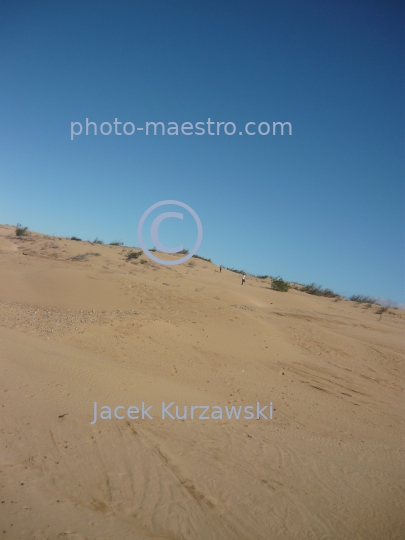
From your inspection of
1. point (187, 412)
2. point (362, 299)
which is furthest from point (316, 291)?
point (187, 412)

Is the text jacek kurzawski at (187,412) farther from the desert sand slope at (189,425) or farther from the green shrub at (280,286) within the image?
the green shrub at (280,286)

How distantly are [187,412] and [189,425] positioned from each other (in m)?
0.49

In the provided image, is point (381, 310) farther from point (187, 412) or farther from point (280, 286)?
point (187, 412)

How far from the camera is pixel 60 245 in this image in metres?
23.4

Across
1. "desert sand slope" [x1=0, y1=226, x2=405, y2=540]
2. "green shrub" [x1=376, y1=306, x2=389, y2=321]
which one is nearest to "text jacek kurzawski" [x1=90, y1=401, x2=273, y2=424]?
"desert sand slope" [x1=0, y1=226, x2=405, y2=540]

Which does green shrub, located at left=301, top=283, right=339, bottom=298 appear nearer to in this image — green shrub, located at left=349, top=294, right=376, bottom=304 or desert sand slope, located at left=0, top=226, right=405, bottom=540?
green shrub, located at left=349, top=294, right=376, bottom=304

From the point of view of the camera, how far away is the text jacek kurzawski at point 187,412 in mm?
5969

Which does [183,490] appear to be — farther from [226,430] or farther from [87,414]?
[87,414]

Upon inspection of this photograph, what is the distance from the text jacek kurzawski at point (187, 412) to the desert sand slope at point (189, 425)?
116 millimetres

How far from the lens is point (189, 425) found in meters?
5.95

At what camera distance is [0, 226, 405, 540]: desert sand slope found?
380 centimetres

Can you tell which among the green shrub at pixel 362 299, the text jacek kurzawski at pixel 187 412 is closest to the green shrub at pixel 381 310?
the green shrub at pixel 362 299

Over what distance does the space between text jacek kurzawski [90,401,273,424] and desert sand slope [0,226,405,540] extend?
0.38ft

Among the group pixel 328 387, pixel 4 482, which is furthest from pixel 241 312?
pixel 4 482
